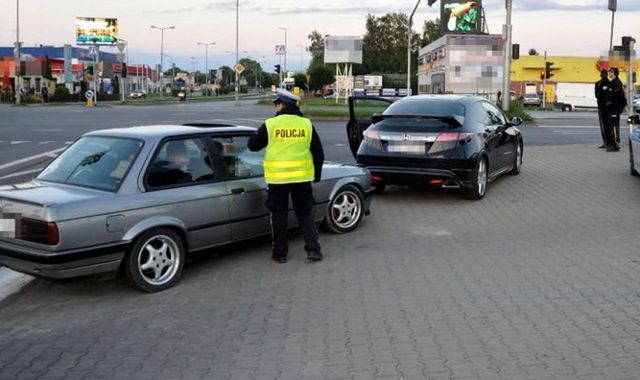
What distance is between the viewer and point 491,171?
34.9ft

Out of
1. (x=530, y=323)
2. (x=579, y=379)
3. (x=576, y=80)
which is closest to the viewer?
(x=579, y=379)

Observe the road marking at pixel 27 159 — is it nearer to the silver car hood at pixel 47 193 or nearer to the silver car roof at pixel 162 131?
the silver car roof at pixel 162 131

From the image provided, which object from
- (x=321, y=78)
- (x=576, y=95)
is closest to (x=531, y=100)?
(x=576, y=95)

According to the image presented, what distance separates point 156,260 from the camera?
19.6ft

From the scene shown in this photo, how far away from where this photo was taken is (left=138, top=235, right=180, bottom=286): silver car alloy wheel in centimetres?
589

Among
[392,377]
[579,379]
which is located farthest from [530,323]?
[392,377]

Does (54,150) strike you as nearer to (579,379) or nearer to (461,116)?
(461,116)

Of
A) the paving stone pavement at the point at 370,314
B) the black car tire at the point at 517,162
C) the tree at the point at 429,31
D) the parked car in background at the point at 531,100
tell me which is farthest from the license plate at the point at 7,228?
the tree at the point at 429,31

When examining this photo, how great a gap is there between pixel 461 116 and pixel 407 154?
0.94 metres

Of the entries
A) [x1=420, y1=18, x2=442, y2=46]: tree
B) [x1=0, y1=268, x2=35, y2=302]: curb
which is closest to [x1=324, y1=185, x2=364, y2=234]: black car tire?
[x1=0, y1=268, x2=35, y2=302]: curb

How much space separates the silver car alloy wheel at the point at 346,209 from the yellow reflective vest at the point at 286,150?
1.31m

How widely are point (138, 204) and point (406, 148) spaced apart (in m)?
4.82

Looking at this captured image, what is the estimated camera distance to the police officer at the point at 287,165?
6645 mm

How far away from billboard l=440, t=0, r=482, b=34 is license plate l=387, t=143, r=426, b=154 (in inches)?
2014
